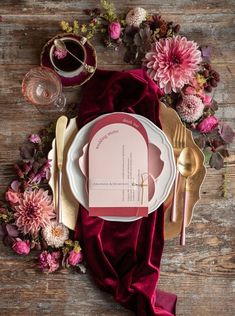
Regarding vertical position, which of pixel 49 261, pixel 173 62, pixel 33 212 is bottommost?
pixel 49 261

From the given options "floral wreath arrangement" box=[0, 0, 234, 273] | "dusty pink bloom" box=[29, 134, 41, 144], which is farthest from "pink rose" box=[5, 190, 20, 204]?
"dusty pink bloom" box=[29, 134, 41, 144]

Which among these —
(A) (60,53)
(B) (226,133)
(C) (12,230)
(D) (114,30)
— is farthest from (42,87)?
(B) (226,133)

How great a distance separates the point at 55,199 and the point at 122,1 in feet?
1.56

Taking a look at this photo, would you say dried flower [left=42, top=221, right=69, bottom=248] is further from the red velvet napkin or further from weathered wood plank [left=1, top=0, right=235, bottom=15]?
weathered wood plank [left=1, top=0, right=235, bottom=15]

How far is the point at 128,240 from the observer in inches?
45.0

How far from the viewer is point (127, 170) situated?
1.15 m

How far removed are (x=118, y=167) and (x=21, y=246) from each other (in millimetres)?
270

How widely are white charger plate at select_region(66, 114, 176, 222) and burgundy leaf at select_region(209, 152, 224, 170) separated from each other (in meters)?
0.10

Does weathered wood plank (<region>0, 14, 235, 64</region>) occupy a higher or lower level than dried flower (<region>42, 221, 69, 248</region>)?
higher

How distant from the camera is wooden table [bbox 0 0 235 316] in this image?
117 centimetres

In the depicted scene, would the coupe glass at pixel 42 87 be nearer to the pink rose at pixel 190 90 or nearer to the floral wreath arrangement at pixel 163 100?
the floral wreath arrangement at pixel 163 100

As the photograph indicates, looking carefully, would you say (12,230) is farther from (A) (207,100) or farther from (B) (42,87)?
(A) (207,100)

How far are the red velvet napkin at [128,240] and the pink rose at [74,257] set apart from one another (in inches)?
0.6

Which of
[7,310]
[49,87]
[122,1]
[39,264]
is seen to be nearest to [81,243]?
[39,264]
